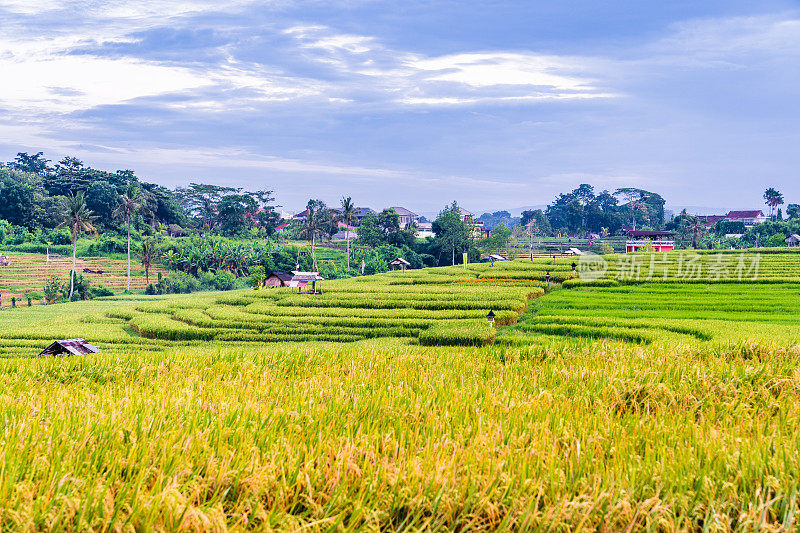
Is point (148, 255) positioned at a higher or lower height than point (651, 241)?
lower

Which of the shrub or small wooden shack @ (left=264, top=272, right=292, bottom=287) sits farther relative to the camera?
small wooden shack @ (left=264, top=272, right=292, bottom=287)

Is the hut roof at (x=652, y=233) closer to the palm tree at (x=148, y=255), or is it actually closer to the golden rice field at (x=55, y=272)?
the golden rice field at (x=55, y=272)

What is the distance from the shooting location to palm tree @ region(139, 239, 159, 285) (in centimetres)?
5475

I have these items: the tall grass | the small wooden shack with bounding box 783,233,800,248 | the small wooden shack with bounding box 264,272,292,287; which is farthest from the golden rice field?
the small wooden shack with bounding box 783,233,800,248

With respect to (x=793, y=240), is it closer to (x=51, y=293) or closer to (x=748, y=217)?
(x=748, y=217)

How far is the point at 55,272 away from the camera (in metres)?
54.2

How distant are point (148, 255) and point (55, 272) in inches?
334

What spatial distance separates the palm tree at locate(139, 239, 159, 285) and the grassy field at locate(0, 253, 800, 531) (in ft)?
173

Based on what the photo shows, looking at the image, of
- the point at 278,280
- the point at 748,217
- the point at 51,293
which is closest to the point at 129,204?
the point at 51,293

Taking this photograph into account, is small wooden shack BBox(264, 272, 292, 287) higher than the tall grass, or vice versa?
the tall grass

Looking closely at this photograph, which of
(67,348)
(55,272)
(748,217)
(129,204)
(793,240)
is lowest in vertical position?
(55,272)

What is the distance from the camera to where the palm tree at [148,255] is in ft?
180

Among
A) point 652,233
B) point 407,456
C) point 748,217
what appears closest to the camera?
point 407,456

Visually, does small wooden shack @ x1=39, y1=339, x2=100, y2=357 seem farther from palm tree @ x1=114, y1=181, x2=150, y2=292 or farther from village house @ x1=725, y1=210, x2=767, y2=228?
village house @ x1=725, y1=210, x2=767, y2=228
